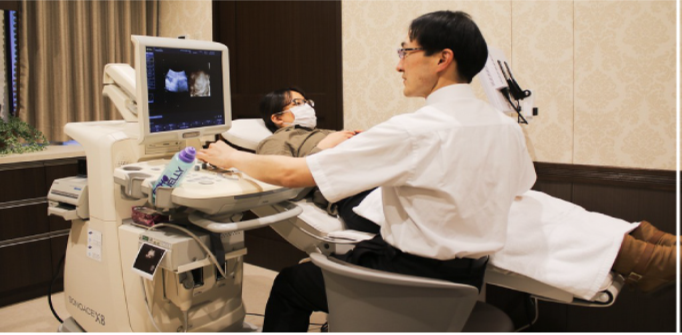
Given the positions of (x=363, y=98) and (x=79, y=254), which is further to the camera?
(x=363, y=98)

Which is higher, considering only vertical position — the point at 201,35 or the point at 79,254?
the point at 201,35

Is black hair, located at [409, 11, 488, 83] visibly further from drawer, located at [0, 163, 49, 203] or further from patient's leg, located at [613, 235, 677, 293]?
drawer, located at [0, 163, 49, 203]

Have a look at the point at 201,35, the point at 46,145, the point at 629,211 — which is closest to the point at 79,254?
the point at 46,145

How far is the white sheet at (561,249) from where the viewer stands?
5.74 feet

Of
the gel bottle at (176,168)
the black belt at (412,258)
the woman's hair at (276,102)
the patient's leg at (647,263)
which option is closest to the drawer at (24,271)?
the woman's hair at (276,102)

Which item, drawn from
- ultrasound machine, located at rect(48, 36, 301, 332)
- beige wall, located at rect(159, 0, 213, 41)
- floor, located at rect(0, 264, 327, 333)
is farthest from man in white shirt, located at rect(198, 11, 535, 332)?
beige wall, located at rect(159, 0, 213, 41)

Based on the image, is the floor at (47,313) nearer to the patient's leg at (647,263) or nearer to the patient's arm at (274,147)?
the patient's arm at (274,147)

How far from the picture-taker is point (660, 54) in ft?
7.47

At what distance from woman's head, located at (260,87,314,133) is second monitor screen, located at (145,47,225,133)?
48 centimetres

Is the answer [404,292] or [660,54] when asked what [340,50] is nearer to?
[660,54]

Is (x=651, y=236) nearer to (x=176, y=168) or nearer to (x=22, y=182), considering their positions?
(x=176, y=168)

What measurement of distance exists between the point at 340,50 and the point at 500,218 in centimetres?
186

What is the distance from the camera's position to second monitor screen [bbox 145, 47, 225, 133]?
6.53ft

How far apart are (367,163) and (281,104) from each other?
4.13 feet
